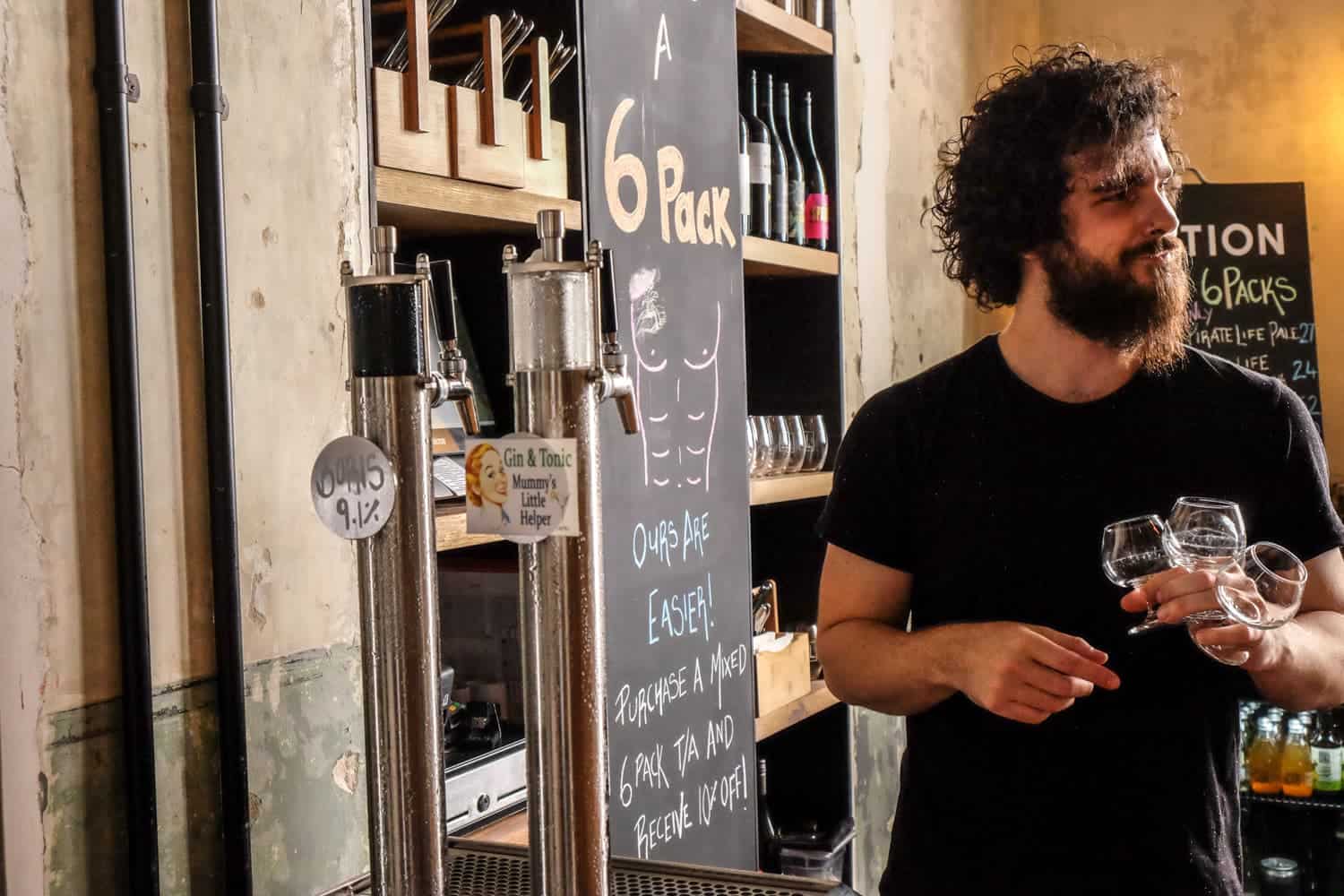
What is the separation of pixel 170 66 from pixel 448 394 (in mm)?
634

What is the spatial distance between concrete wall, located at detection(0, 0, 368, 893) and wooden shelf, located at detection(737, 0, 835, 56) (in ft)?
4.35

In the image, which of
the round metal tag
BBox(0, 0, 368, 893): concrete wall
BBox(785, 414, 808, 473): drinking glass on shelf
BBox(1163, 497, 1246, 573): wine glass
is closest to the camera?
the round metal tag

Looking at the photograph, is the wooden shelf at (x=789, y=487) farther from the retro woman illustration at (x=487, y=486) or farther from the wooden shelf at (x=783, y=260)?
the retro woman illustration at (x=487, y=486)

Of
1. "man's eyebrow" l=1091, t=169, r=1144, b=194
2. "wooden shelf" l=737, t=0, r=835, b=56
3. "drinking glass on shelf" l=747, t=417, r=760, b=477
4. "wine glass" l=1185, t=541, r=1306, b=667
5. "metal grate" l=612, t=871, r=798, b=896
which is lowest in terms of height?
"metal grate" l=612, t=871, r=798, b=896

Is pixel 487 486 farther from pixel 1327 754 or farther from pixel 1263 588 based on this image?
pixel 1327 754

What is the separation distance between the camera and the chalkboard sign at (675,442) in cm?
208

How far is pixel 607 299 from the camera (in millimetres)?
1012

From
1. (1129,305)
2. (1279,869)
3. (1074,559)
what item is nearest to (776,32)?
(1129,305)

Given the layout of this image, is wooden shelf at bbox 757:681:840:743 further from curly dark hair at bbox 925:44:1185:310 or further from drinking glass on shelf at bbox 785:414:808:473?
curly dark hair at bbox 925:44:1185:310

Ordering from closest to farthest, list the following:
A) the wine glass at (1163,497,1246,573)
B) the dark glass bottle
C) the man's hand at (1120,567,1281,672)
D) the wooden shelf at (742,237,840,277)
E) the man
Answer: the man's hand at (1120,567,1281,672) → the wine glass at (1163,497,1246,573) → the man → the wooden shelf at (742,237,840,277) → the dark glass bottle

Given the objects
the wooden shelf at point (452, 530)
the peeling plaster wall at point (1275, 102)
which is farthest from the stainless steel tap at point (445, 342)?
the peeling plaster wall at point (1275, 102)

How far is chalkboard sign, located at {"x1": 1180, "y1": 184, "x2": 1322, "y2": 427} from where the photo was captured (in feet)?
13.1

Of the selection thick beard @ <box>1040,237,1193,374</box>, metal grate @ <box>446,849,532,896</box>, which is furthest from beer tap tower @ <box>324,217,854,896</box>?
thick beard @ <box>1040,237,1193,374</box>

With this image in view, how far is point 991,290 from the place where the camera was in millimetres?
2023
